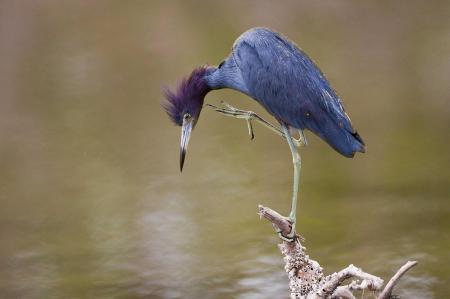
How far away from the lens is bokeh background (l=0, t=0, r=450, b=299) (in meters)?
6.27

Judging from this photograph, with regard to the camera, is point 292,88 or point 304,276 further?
point 292,88

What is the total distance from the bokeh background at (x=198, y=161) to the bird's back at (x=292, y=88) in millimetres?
1750

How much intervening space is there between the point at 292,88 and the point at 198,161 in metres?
3.48

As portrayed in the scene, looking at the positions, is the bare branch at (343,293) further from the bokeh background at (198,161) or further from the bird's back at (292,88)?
the bokeh background at (198,161)

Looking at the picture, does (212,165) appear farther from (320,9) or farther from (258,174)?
(320,9)

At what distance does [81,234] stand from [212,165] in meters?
1.35

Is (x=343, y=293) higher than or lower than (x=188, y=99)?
lower

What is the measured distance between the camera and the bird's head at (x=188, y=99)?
4.65m

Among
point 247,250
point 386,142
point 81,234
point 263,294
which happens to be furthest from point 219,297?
point 386,142

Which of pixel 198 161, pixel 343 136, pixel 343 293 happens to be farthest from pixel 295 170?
pixel 198 161

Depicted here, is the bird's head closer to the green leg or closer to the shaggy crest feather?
the shaggy crest feather

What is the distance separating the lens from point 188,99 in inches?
184

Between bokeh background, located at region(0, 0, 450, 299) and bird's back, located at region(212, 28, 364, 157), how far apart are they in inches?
68.9

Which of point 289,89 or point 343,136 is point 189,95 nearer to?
point 289,89
